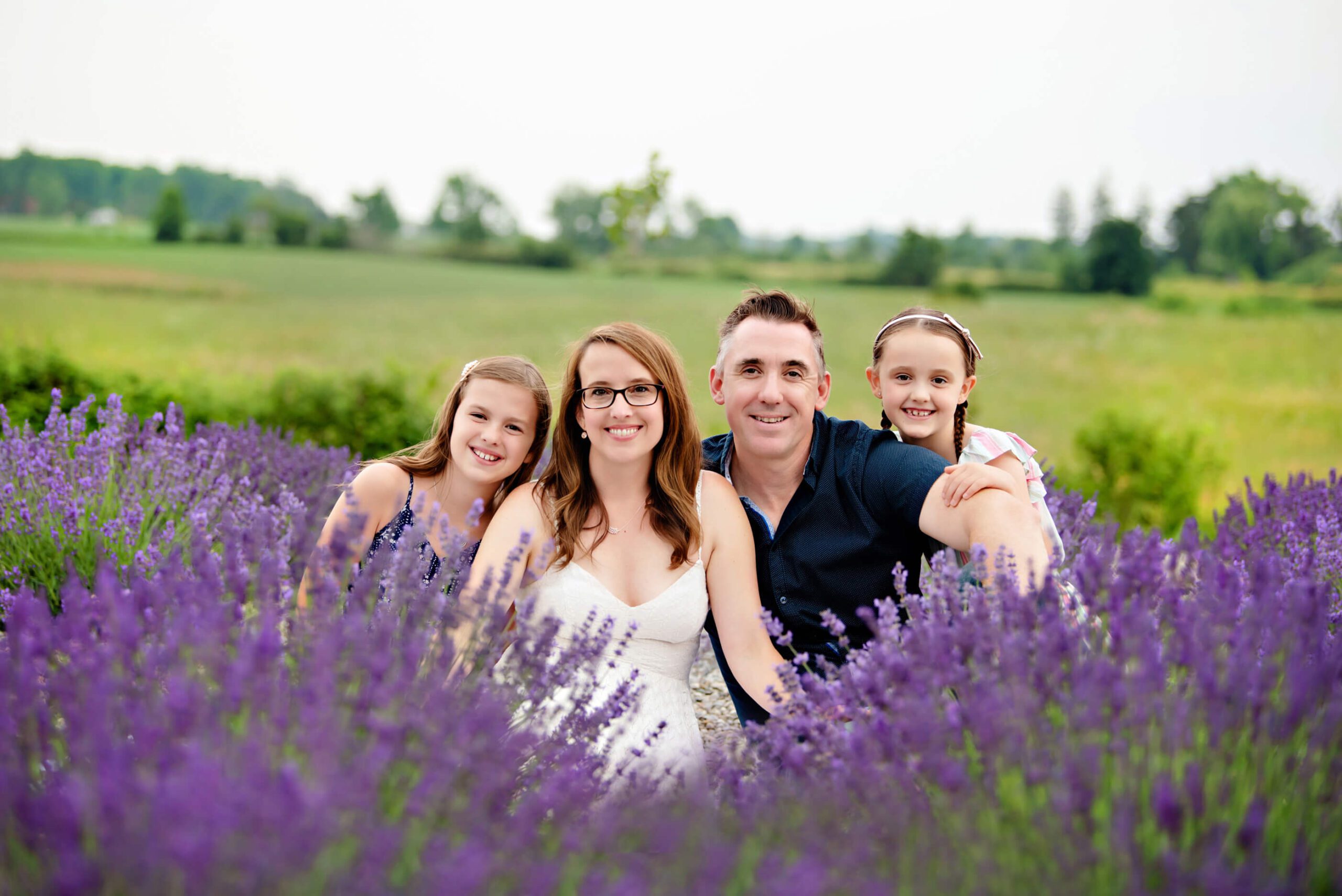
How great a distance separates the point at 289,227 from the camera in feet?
111

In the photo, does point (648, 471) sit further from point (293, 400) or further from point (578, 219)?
point (578, 219)

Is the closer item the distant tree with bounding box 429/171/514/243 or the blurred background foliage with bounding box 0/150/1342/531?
the blurred background foliage with bounding box 0/150/1342/531

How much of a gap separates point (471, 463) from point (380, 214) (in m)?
37.1

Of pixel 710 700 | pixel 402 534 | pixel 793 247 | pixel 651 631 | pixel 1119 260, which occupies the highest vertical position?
pixel 793 247

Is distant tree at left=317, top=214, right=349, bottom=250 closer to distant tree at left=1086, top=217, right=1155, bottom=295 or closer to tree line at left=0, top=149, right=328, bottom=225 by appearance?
tree line at left=0, top=149, right=328, bottom=225

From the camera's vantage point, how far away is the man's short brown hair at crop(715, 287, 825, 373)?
107 inches

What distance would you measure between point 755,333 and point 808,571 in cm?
72

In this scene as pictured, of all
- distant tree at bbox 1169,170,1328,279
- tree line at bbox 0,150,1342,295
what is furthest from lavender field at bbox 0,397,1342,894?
distant tree at bbox 1169,170,1328,279

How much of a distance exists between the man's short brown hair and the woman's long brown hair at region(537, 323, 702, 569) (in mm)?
214

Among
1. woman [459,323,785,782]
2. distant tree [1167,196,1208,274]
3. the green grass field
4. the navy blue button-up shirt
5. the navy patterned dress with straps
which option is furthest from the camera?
distant tree [1167,196,1208,274]

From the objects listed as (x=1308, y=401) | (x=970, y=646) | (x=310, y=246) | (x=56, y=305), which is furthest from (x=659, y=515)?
(x=310, y=246)

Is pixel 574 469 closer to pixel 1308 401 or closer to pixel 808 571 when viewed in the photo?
pixel 808 571

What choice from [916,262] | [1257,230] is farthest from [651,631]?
[916,262]

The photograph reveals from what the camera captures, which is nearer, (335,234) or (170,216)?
(170,216)
